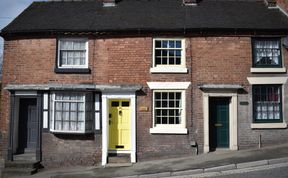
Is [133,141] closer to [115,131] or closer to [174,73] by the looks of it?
[115,131]

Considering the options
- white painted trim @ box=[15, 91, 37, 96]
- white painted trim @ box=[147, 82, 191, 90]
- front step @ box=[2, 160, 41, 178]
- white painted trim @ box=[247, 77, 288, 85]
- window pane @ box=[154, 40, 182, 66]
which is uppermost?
window pane @ box=[154, 40, 182, 66]

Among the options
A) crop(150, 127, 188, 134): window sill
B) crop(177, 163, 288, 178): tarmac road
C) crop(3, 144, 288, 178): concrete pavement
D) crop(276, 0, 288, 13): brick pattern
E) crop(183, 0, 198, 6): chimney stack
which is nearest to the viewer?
crop(177, 163, 288, 178): tarmac road

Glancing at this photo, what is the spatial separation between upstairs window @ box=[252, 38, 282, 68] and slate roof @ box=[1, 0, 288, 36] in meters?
0.59

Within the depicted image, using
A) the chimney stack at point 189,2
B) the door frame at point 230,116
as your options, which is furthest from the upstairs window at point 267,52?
the chimney stack at point 189,2

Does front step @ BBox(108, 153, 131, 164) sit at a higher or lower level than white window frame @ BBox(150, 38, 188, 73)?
lower

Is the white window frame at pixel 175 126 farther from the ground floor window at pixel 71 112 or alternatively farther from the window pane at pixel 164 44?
the ground floor window at pixel 71 112

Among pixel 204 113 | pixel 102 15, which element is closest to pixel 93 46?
pixel 102 15

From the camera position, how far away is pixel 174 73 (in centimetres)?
1368

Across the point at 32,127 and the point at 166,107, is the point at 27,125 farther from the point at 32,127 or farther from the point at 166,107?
the point at 166,107

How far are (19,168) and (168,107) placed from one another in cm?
651

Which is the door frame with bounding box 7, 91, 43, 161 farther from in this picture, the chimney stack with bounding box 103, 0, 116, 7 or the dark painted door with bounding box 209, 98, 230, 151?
the dark painted door with bounding box 209, 98, 230, 151

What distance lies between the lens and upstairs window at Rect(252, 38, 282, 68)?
1398cm

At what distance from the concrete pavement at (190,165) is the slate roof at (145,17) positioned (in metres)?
5.17

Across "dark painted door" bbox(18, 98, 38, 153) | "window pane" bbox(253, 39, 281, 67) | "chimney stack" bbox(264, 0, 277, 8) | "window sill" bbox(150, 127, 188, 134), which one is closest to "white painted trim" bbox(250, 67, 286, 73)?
"window pane" bbox(253, 39, 281, 67)
